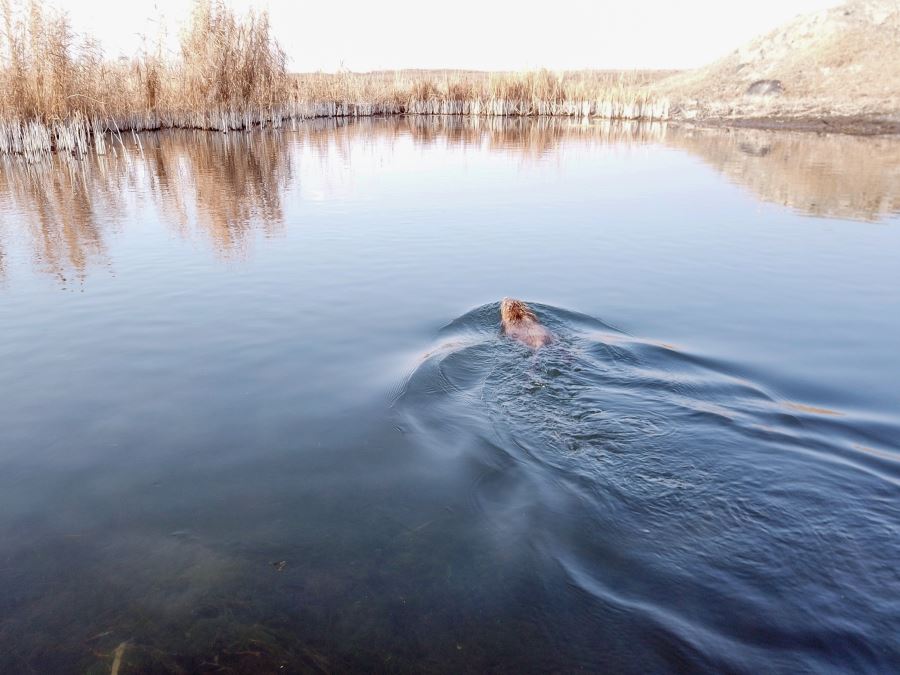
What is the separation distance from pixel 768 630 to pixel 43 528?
4.11 metres

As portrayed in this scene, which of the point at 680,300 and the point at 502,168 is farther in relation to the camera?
the point at 502,168

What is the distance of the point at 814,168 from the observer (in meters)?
17.7

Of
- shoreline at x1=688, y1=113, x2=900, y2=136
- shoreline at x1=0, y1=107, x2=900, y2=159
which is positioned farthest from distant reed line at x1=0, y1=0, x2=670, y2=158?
shoreline at x1=688, y1=113, x2=900, y2=136

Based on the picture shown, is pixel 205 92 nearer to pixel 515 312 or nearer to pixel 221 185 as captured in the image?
pixel 221 185

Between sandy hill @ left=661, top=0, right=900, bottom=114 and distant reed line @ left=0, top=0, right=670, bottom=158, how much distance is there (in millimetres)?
7316

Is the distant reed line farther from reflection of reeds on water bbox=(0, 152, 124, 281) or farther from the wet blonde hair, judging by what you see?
the wet blonde hair

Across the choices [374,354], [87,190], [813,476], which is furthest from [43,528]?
[87,190]

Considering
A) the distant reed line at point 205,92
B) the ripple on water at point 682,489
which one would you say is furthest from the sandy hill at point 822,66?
the ripple on water at point 682,489

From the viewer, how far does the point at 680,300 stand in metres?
7.79

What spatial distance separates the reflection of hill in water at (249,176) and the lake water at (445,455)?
50 cm

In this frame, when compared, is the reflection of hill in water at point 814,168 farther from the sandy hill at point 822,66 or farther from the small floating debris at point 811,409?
the small floating debris at point 811,409

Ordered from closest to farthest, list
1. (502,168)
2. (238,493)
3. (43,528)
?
1. (43,528)
2. (238,493)
3. (502,168)

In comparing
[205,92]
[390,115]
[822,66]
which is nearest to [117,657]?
[205,92]

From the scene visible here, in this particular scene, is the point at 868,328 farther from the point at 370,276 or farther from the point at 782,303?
the point at 370,276
